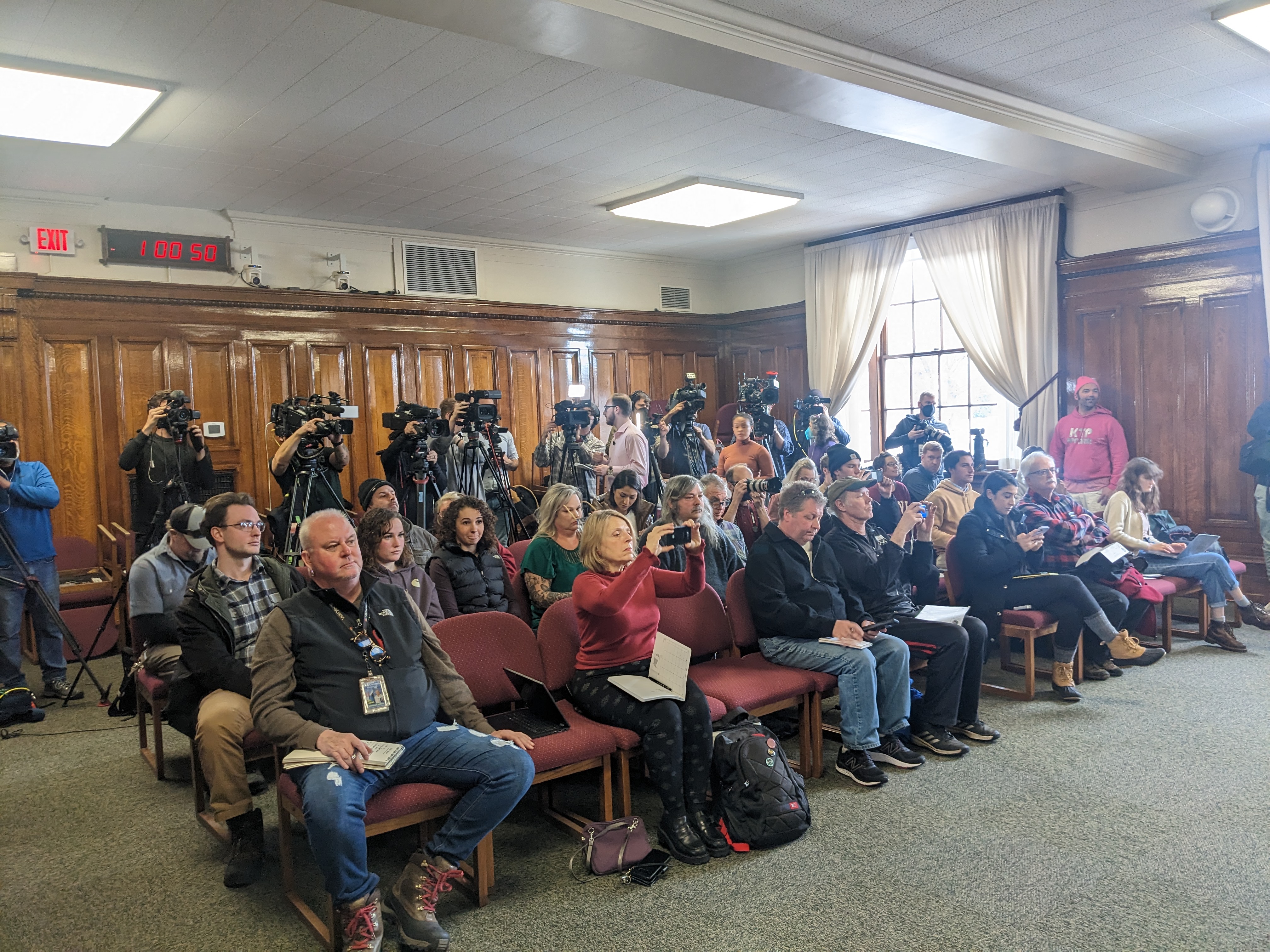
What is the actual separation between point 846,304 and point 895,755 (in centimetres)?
578

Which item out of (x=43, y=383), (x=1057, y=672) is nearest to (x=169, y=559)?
(x=43, y=383)

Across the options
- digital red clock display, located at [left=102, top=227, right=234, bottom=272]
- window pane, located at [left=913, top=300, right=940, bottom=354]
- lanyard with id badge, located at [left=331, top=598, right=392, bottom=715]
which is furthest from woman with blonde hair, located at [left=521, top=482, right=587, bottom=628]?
window pane, located at [left=913, top=300, right=940, bottom=354]

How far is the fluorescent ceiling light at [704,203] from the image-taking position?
669cm

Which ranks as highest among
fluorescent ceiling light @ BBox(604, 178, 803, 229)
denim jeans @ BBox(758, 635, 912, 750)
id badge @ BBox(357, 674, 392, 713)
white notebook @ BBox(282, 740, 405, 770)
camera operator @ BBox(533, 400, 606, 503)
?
fluorescent ceiling light @ BBox(604, 178, 803, 229)

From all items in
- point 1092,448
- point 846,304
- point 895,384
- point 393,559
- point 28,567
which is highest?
point 846,304

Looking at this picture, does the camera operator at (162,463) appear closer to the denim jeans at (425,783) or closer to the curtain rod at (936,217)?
the denim jeans at (425,783)

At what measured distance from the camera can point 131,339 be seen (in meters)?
6.61

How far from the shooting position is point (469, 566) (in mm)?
3992

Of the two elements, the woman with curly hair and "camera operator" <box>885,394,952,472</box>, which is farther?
"camera operator" <box>885,394,952,472</box>

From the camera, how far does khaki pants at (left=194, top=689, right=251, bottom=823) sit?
2.85 m

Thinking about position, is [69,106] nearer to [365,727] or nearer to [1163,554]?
[365,727]

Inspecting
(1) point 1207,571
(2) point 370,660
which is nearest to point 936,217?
(1) point 1207,571

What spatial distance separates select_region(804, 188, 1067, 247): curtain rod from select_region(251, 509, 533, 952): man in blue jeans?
6399 millimetres

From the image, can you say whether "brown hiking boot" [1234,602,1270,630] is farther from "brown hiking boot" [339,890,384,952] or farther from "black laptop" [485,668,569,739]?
"brown hiking boot" [339,890,384,952]
